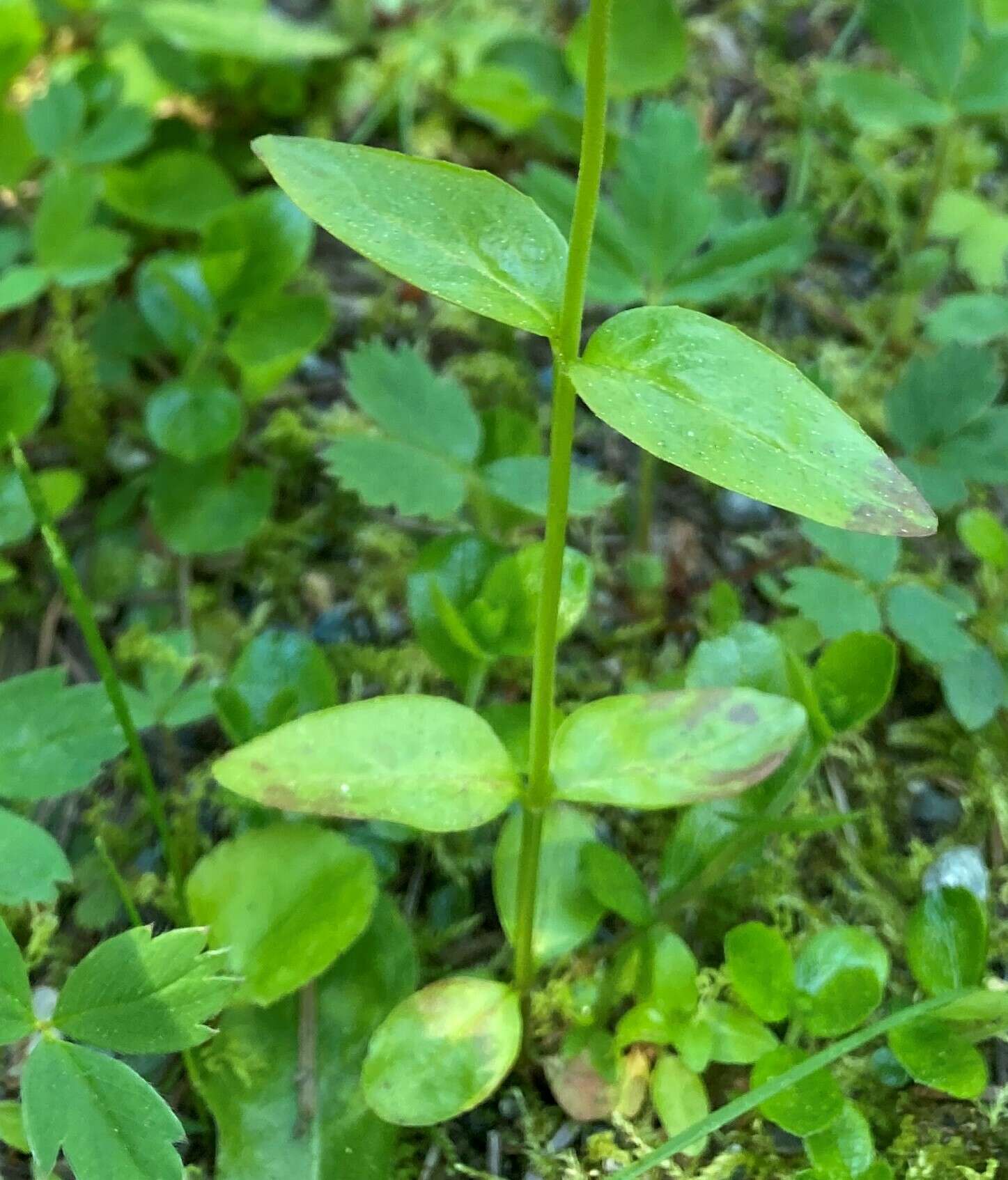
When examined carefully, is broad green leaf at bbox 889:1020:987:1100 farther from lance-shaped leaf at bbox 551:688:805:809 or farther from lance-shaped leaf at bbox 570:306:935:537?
lance-shaped leaf at bbox 570:306:935:537

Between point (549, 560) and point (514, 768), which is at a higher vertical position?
point (549, 560)

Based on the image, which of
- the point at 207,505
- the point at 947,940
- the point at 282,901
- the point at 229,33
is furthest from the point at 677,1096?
the point at 229,33

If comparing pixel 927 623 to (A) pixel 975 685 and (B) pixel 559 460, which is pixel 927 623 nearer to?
(A) pixel 975 685

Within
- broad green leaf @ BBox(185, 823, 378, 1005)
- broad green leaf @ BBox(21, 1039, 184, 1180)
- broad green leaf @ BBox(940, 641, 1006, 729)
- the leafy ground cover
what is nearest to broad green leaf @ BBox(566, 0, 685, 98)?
the leafy ground cover

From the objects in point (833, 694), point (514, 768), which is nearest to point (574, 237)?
point (514, 768)

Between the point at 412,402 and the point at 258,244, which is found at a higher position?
the point at 258,244

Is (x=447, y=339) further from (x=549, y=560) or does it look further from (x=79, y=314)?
(x=549, y=560)
